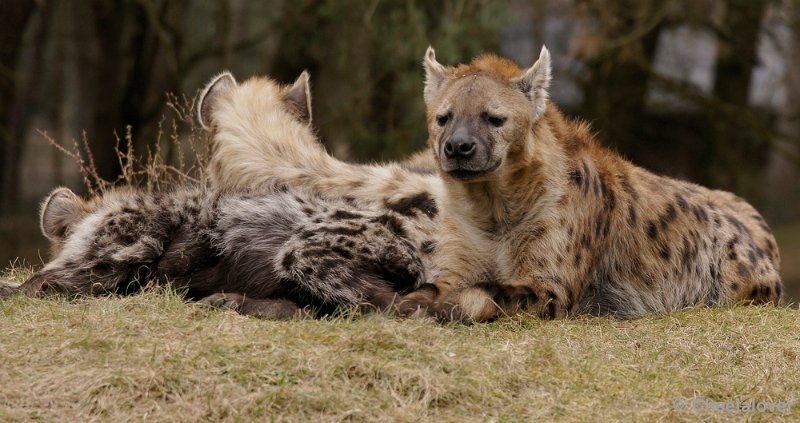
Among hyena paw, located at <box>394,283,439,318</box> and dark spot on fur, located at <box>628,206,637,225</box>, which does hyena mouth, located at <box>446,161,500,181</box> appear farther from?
dark spot on fur, located at <box>628,206,637,225</box>

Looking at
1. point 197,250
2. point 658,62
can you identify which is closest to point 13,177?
point 658,62

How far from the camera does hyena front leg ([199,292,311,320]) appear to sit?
414 cm

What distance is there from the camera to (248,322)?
392 centimetres

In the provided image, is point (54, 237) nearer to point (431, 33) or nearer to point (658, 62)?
→ point (431, 33)

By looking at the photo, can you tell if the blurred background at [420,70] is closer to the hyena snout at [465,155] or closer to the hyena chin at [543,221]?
the hyena chin at [543,221]

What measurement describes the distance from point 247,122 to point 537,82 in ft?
4.50

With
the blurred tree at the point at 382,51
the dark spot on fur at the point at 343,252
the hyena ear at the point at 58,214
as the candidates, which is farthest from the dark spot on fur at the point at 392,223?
the blurred tree at the point at 382,51

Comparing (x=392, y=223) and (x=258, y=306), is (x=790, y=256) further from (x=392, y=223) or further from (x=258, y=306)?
(x=258, y=306)

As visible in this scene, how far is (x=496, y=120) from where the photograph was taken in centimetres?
447

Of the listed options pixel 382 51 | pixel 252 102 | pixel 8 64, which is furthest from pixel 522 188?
pixel 8 64

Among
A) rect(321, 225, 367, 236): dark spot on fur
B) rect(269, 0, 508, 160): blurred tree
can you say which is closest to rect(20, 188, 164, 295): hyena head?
rect(321, 225, 367, 236): dark spot on fur

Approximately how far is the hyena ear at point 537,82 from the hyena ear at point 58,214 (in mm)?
1990

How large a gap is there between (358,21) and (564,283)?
4.95 meters

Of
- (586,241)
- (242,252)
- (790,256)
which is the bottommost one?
(790,256)
